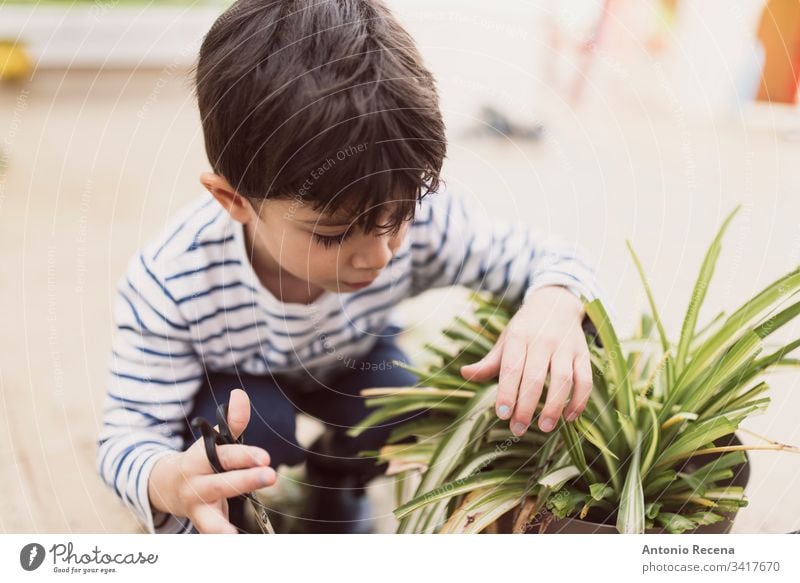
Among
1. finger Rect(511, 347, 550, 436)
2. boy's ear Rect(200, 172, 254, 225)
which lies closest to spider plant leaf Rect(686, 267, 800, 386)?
finger Rect(511, 347, 550, 436)

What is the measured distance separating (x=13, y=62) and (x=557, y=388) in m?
0.65

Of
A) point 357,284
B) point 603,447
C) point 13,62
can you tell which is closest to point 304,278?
point 357,284

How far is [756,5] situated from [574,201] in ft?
0.97

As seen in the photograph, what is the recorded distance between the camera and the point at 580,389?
0.50m

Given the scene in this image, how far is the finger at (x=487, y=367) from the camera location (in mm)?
527

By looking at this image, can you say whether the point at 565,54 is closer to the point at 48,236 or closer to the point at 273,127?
the point at 273,127

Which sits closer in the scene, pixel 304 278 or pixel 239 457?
pixel 239 457

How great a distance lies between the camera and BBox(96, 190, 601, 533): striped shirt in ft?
1.83

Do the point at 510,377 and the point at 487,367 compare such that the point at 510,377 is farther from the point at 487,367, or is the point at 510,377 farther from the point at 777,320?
the point at 777,320

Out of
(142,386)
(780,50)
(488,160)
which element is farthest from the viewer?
(488,160)

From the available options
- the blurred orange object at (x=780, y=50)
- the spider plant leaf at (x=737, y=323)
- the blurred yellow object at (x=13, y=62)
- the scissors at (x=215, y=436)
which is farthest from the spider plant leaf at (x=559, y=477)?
the blurred yellow object at (x=13, y=62)

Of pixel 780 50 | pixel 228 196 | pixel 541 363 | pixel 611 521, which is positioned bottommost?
pixel 611 521

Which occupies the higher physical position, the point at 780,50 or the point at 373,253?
the point at 780,50
